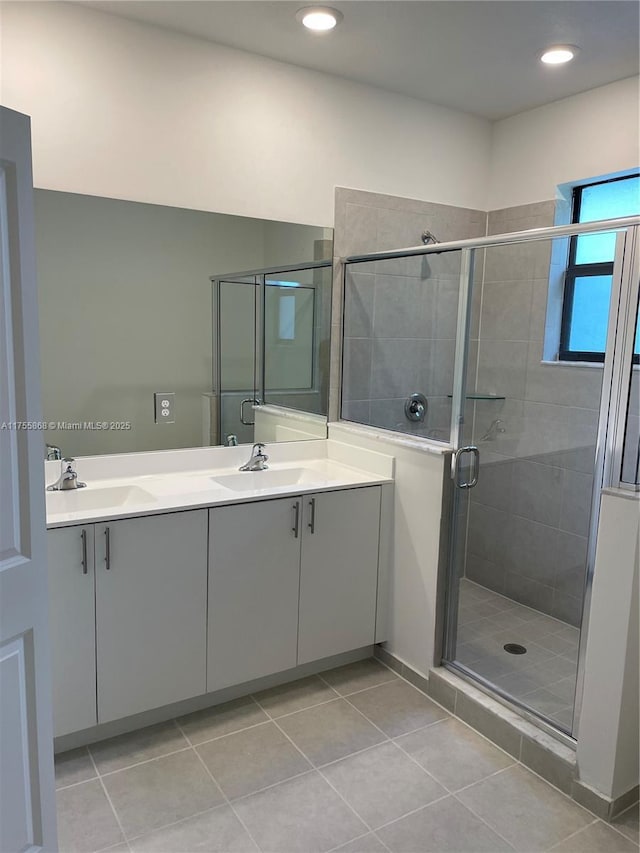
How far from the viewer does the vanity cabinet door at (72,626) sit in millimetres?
2062

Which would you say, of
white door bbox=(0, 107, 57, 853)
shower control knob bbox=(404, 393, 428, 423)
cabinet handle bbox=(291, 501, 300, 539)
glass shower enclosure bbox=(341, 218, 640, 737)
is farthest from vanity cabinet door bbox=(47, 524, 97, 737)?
shower control knob bbox=(404, 393, 428, 423)

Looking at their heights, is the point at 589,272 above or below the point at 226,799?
above

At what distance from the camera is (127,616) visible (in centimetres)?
221

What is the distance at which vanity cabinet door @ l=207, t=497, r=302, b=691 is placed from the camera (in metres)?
2.39

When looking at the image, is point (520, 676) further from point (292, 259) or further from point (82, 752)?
point (292, 259)

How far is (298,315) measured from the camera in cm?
303

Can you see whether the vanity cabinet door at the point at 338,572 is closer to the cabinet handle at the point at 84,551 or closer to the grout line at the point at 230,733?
the grout line at the point at 230,733

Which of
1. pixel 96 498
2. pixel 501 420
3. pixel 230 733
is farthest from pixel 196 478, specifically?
pixel 501 420

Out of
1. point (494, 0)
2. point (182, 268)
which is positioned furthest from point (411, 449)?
point (494, 0)

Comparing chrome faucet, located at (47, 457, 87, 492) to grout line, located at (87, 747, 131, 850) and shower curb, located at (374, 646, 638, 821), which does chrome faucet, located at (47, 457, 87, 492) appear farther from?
shower curb, located at (374, 646, 638, 821)

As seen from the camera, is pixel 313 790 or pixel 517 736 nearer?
pixel 313 790

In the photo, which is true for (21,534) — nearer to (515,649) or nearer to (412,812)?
(412,812)

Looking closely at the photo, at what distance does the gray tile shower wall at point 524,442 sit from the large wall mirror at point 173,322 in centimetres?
80

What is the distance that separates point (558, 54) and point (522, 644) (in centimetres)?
248
